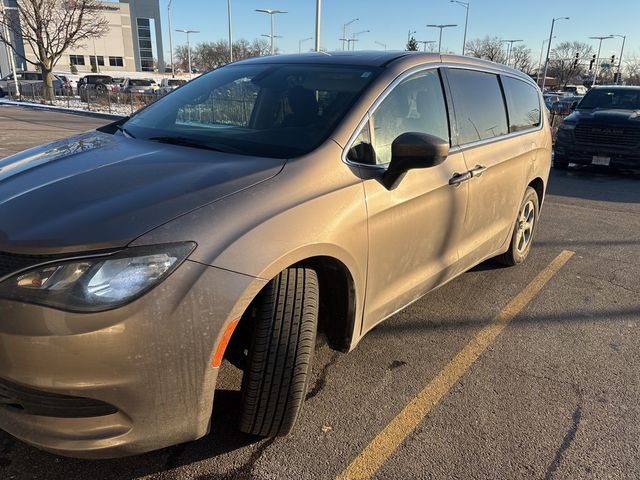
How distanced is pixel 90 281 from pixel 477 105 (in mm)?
2880

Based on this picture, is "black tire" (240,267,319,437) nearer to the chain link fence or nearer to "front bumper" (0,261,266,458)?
"front bumper" (0,261,266,458)

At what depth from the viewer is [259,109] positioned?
10.00 ft

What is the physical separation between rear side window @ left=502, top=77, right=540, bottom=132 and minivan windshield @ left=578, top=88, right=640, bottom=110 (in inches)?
302

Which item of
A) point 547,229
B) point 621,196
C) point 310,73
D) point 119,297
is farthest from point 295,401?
point 621,196

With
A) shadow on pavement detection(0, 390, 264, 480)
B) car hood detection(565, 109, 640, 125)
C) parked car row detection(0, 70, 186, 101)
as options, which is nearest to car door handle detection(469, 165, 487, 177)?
shadow on pavement detection(0, 390, 264, 480)

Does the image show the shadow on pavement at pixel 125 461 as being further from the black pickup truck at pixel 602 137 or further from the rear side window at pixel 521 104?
the black pickup truck at pixel 602 137

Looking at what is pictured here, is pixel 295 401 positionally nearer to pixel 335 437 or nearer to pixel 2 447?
pixel 335 437

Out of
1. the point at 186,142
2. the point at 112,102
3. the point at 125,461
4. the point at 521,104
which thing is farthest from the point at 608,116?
the point at 112,102

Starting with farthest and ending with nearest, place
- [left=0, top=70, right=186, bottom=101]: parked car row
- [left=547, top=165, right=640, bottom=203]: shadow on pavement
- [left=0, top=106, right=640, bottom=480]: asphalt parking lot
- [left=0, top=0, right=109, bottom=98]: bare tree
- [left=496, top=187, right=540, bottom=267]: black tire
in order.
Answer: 1. [left=0, top=70, right=186, bottom=101]: parked car row
2. [left=0, top=0, right=109, bottom=98]: bare tree
3. [left=547, top=165, right=640, bottom=203]: shadow on pavement
4. [left=496, top=187, right=540, bottom=267]: black tire
5. [left=0, top=106, right=640, bottom=480]: asphalt parking lot

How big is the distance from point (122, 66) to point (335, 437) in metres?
89.7

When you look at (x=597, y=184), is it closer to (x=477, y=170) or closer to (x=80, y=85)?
(x=477, y=170)

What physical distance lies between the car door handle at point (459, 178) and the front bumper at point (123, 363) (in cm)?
162

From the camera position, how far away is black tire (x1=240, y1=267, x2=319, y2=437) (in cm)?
212

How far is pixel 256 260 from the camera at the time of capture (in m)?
1.96
